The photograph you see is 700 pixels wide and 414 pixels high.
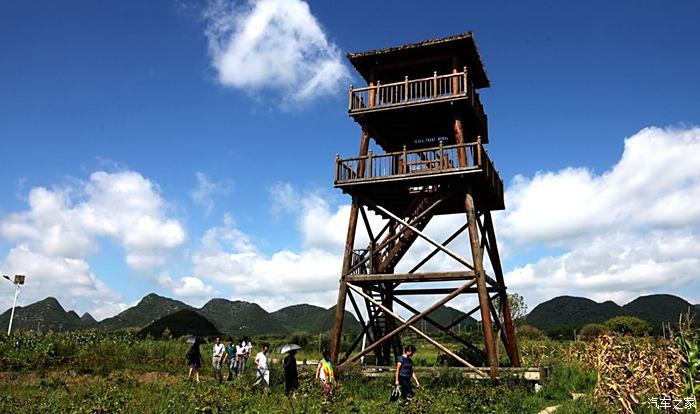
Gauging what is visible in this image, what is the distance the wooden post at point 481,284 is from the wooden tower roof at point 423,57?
4.88 meters

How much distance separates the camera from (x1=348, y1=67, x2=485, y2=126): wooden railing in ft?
60.6

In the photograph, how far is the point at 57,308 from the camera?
358ft

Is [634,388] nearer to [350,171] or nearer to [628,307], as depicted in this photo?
[350,171]

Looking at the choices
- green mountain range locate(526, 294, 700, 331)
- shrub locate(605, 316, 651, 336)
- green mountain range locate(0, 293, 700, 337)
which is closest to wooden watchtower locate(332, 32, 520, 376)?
shrub locate(605, 316, 651, 336)

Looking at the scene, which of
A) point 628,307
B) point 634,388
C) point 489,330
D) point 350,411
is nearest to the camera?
point 350,411

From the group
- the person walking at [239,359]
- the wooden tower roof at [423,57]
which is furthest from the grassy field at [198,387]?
the wooden tower roof at [423,57]

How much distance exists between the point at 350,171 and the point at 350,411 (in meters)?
10.1

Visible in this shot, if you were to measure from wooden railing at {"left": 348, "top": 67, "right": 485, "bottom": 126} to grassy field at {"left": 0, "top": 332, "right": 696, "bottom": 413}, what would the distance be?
8458mm

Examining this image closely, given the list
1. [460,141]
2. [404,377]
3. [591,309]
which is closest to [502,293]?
[460,141]

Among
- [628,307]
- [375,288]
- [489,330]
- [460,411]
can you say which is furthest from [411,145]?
[628,307]

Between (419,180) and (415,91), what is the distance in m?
3.04

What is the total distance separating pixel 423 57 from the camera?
65.1 feet

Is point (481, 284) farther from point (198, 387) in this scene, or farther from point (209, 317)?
point (209, 317)

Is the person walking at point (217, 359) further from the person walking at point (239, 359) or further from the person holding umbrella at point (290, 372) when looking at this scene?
the person holding umbrella at point (290, 372)
